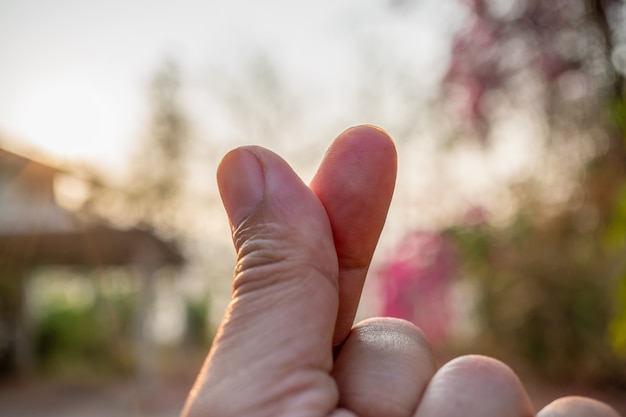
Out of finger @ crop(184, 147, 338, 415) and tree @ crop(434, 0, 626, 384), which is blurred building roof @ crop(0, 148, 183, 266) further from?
finger @ crop(184, 147, 338, 415)

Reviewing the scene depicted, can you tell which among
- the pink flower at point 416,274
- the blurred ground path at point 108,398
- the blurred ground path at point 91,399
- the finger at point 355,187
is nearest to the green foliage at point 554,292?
the blurred ground path at point 108,398

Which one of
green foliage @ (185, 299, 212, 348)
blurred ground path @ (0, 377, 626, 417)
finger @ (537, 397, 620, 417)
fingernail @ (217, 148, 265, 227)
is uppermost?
fingernail @ (217, 148, 265, 227)

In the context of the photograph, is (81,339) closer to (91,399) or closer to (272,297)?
(91,399)

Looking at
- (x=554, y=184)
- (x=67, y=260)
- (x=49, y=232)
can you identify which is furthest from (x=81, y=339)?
(x=554, y=184)

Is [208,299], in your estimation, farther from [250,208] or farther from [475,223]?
[250,208]

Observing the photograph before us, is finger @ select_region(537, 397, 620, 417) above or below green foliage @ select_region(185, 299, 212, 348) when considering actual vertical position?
above

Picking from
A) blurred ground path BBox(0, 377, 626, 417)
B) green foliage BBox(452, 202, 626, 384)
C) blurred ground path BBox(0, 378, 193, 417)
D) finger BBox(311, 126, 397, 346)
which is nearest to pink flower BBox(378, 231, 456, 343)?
green foliage BBox(452, 202, 626, 384)

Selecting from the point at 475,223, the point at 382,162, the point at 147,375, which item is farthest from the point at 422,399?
the point at 147,375
